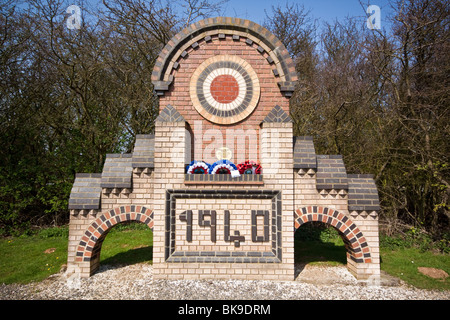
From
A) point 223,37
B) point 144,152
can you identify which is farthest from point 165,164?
point 223,37

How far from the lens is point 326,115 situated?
12.3 meters

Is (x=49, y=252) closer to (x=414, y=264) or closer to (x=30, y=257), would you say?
(x=30, y=257)

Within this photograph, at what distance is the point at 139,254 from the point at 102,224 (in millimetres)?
2481

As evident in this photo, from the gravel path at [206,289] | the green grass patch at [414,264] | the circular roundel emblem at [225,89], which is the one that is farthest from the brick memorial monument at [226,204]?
the green grass patch at [414,264]

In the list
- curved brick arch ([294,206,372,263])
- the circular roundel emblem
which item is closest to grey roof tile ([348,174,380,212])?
curved brick arch ([294,206,372,263])

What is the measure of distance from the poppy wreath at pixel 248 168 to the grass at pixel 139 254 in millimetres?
3422

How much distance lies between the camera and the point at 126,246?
9.29 metres

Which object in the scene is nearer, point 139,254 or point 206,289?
point 206,289

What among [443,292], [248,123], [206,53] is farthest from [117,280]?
[443,292]

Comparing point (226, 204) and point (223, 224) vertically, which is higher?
point (226, 204)

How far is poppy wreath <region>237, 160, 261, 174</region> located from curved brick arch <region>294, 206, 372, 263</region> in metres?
1.43

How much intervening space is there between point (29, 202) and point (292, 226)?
11.5 m

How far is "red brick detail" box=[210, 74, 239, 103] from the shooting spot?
6.86m

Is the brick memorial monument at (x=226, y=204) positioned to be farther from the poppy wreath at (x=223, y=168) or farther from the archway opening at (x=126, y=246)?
the archway opening at (x=126, y=246)
